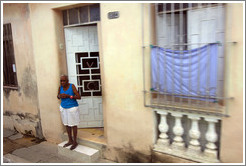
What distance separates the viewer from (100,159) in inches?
156

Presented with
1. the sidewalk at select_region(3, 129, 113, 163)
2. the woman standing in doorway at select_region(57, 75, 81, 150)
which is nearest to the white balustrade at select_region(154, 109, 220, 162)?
the sidewalk at select_region(3, 129, 113, 163)

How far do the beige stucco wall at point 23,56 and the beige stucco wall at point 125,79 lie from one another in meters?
2.05

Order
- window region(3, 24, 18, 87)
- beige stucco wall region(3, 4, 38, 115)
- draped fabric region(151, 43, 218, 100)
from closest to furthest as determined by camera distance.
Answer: draped fabric region(151, 43, 218, 100)
beige stucco wall region(3, 4, 38, 115)
window region(3, 24, 18, 87)

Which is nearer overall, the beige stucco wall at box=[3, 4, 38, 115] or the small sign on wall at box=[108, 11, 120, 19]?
the small sign on wall at box=[108, 11, 120, 19]

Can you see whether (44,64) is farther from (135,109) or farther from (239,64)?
(239,64)

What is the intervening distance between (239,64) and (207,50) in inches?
16.7

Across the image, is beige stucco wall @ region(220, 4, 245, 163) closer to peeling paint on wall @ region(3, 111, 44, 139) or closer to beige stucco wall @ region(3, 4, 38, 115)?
beige stucco wall @ region(3, 4, 38, 115)

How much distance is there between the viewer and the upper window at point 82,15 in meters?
3.82

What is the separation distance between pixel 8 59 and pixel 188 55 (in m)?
4.70

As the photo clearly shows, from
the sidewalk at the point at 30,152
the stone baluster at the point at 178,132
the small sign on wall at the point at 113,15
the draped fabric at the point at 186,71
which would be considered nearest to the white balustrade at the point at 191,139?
the stone baluster at the point at 178,132

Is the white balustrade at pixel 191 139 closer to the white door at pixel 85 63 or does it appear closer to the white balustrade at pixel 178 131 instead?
the white balustrade at pixel 178 131

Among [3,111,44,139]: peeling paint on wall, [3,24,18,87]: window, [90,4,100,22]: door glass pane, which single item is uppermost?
[90,4,100,22]: door glass pane

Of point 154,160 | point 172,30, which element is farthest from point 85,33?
point 154,160

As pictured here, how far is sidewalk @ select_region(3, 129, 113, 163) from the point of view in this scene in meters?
4.04
